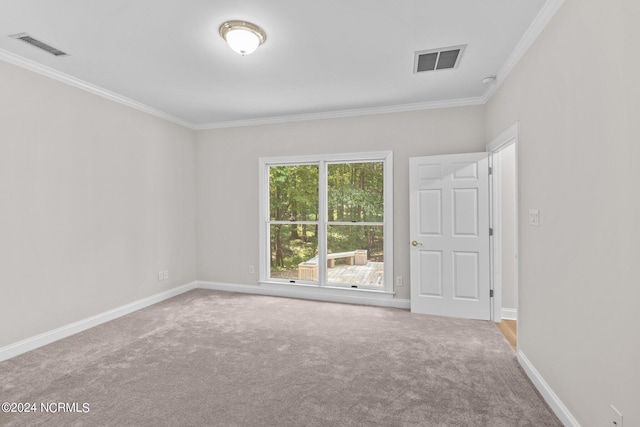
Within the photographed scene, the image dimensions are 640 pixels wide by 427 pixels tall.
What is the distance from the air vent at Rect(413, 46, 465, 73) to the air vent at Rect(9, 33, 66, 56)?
3.20 meters

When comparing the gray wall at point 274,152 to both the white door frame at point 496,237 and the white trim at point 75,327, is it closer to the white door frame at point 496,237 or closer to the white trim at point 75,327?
the white door frame at point 496,237

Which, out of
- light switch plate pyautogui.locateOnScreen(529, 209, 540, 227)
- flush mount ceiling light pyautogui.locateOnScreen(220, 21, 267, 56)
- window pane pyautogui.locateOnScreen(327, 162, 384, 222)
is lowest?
light switch plate pyautogui.locateOnScreen(529, 209, 540, 227)

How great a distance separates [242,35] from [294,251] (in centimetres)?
327

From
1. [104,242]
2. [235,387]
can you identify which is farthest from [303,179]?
[235,387]

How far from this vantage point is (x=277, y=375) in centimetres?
258

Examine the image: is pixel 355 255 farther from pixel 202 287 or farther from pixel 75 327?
pixel 75 327

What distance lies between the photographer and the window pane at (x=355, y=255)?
14.9 ft

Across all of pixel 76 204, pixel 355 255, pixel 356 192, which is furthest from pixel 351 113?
pixel 76 204

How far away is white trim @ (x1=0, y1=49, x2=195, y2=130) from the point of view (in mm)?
2887

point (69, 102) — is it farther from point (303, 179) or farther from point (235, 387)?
point (235, 387)

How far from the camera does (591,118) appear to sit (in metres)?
1.73

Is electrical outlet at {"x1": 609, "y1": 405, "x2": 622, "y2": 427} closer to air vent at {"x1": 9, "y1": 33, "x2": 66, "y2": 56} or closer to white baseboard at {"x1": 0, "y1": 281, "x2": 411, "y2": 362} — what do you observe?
white baseboard at {"x1": 0, "y1": 281, "x2": 411, "y2": 362}

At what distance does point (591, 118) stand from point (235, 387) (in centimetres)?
288

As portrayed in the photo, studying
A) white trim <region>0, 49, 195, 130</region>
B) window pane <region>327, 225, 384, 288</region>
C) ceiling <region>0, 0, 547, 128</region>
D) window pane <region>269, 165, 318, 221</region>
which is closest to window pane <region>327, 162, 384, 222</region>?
window pane <region>327, 225, 384, 288</region>
